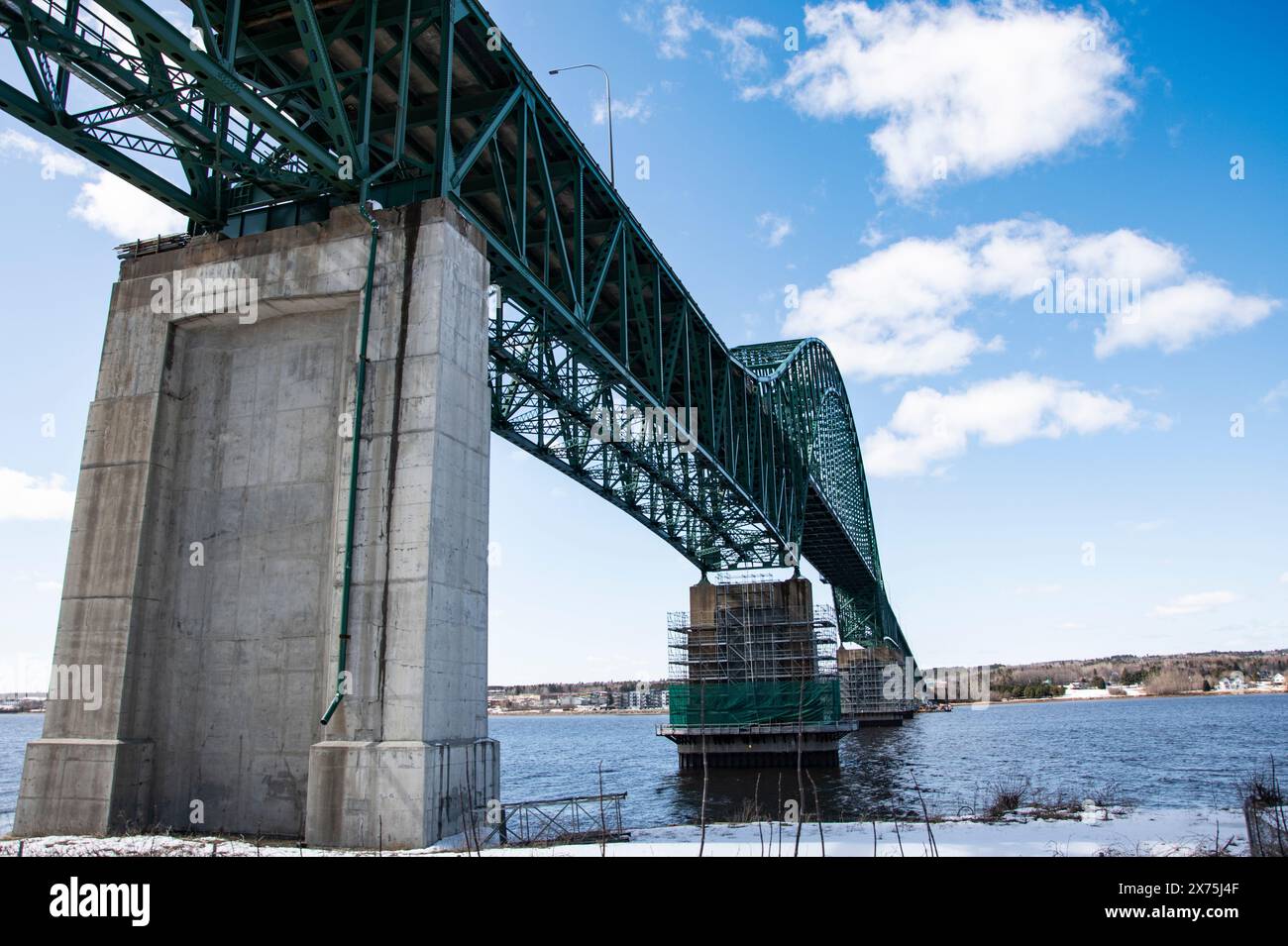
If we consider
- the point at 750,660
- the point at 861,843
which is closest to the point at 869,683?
the point at 750,660

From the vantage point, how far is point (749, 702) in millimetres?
52500

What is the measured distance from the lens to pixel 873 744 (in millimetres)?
74812

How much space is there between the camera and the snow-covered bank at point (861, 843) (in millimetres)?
11047

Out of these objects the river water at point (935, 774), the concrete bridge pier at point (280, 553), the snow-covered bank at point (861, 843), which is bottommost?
the river water at point (935, 774)

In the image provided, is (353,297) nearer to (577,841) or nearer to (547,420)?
(577,841)

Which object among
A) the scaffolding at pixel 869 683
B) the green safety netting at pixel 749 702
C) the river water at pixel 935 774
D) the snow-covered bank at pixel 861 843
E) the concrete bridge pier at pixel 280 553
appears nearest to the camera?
the snow-covered bank at pixel 861 843

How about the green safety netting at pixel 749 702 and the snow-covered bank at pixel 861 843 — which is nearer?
the snow-covered bank at pixel 861 843

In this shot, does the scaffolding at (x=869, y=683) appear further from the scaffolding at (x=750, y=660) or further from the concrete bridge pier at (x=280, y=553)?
the concrete bridge pier at (x=280, y=553)

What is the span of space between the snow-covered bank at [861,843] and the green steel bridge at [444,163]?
10930 millimetres

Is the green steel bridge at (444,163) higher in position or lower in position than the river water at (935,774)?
higher

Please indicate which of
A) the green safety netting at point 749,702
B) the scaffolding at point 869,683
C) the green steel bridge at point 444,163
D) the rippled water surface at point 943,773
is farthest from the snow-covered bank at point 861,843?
the scaffolding at point 869,683

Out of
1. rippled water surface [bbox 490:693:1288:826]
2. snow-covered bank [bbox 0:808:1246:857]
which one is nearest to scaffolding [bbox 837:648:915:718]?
rippled water surface [bbox 490:693:1288:826]

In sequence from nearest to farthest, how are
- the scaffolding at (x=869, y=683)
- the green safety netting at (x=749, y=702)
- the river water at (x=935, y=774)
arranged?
Result: the river water at (x=935, y=774) → the green safety netting at (x=749, y=702) → the scaffolding at (x=869, y=683)

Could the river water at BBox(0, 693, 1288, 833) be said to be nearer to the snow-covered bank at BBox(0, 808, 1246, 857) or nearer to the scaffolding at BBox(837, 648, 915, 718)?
the snow-covered bank at BBox(0, 808, 1246, 857)
